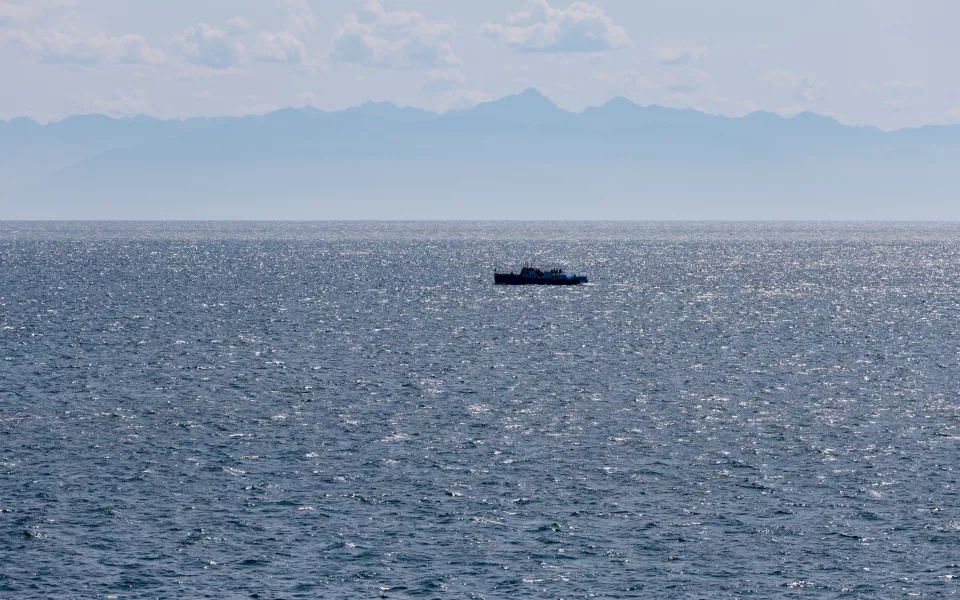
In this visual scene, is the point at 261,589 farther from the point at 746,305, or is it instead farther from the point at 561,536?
the point at 746,305

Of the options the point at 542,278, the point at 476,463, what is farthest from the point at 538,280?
the point at 476,463

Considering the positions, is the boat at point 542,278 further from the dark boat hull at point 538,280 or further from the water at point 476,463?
the water at point 476,463

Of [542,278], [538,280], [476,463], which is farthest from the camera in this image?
[542,278]

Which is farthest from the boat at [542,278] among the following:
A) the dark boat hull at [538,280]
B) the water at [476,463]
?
the water at [476,463]

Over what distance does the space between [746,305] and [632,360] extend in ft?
193

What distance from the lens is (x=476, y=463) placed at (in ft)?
208

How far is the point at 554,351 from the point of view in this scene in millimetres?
109250

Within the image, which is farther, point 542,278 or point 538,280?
point 542,278

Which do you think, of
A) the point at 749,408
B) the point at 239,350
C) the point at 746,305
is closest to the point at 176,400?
the point at 239,350

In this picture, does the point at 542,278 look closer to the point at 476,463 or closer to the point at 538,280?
the point at 538,280

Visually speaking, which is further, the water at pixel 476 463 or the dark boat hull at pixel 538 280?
the dark boat hull at pixel 538 280

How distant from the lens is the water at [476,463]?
47094mm

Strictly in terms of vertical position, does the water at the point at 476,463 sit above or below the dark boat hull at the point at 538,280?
below

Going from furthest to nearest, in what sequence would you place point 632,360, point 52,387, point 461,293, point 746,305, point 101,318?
1. point 461,293
2. point 746,305
3. point 101,318
4. point 632,360
5. point 52,387
